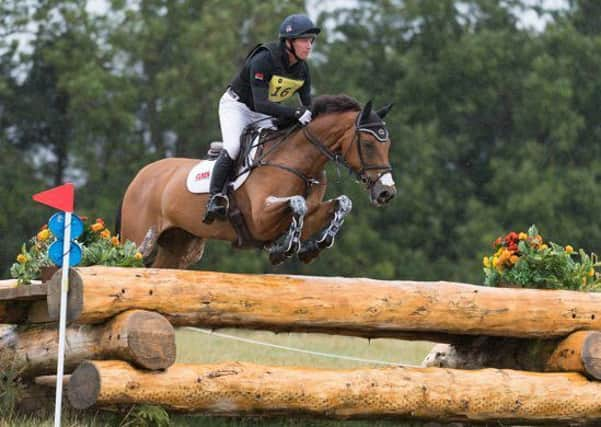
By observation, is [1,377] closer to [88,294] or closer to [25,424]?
[25,424]

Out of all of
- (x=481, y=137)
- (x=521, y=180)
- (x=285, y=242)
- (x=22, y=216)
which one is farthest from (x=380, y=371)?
(x=481, y=137)

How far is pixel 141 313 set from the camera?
6898 mm

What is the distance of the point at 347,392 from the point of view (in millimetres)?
7410

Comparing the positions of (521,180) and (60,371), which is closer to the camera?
(60,371)

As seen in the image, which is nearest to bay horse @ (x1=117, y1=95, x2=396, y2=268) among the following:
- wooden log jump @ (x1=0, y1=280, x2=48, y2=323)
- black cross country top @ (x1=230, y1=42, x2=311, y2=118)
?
black cross country top @ (x1=230, y1=42, x2=311, y2=118)

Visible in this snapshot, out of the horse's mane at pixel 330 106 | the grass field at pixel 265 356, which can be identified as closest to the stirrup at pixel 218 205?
the horse's mane at pixel 330 106

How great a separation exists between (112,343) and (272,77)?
2.57 meters

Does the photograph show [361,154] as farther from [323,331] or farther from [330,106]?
[323,331]

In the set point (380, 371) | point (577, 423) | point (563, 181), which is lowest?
point (563, 181)

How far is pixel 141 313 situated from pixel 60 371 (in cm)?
57

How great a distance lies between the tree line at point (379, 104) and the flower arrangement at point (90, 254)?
15.3m

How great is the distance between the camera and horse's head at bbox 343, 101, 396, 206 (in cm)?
806

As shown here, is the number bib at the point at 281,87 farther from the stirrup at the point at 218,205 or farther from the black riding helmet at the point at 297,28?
the stirrup at the point at 218,205

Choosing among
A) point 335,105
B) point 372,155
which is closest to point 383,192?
point 372,155
